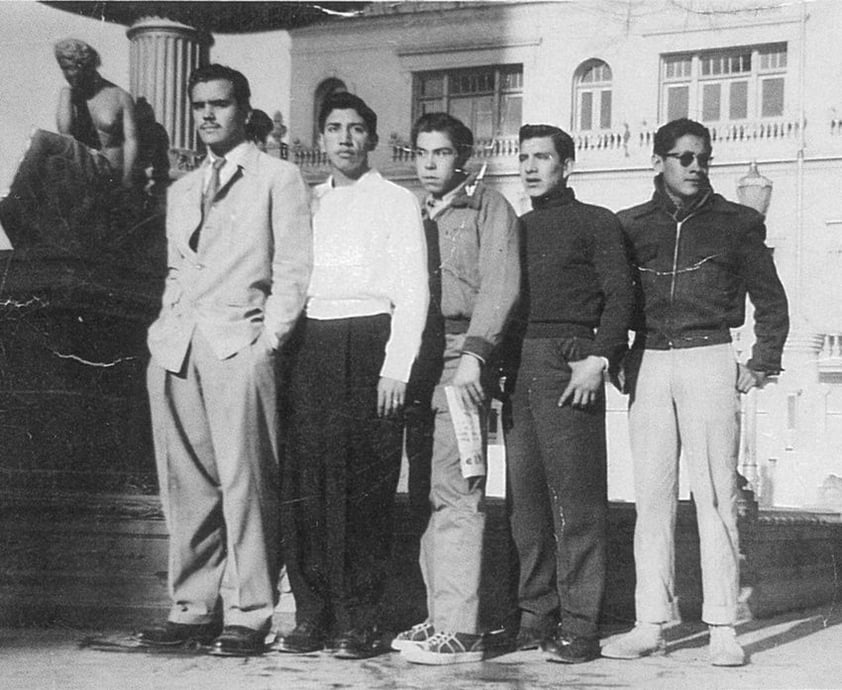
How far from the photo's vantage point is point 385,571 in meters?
3.21

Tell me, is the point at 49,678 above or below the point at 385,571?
below

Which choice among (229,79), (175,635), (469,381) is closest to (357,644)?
(175,635)

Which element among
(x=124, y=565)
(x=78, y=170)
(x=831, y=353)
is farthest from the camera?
(x=78, y=170)

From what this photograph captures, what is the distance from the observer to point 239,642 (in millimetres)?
3107

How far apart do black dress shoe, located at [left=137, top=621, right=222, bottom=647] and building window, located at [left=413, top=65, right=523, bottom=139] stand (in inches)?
77.9

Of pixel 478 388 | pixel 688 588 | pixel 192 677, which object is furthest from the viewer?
pixel 688 588

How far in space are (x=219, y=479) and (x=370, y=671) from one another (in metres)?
0.75

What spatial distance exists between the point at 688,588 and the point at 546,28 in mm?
2119

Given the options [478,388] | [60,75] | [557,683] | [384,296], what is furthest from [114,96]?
[557,683]

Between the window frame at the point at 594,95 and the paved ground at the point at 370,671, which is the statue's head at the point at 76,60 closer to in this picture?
the window frame at the point at 594,95

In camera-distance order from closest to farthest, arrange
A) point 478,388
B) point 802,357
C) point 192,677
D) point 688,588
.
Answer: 1. point 192,677
2. point 478,388
3. point 688,588
4. point 802,357

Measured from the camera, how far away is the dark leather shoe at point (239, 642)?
311cm

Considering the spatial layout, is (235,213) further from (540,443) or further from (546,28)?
(546,28)

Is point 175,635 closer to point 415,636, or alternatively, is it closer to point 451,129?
point 415,636
